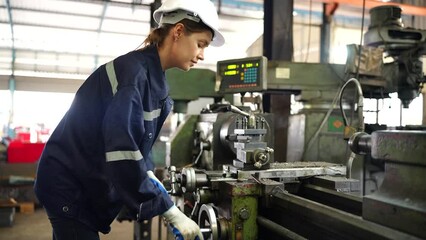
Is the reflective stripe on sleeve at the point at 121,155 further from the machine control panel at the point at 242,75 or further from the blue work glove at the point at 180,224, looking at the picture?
the machine control panel at the point at 242,75

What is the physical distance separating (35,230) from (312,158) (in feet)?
8.23

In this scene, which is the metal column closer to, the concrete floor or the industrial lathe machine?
the industrial lathe machine

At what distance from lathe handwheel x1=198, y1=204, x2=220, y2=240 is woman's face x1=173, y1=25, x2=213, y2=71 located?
1.49ft

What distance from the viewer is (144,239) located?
2.31m

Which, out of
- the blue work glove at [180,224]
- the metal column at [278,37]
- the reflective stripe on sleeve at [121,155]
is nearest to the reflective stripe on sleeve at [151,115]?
the reflective stripe on sleeve at [121,155]

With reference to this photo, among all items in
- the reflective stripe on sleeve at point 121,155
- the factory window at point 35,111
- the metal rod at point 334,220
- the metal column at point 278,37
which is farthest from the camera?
the factory window at point 35,111

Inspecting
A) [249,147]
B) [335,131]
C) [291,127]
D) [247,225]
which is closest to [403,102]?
[335,131]

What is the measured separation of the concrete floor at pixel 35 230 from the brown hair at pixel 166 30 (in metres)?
2.37

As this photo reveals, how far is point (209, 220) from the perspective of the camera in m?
1.14

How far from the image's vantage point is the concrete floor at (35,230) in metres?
3.08

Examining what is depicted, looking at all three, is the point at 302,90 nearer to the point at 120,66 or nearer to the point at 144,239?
the point at 144,239

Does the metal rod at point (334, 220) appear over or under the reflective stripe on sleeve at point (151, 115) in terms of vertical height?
under

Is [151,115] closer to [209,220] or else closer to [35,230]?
[209,220]

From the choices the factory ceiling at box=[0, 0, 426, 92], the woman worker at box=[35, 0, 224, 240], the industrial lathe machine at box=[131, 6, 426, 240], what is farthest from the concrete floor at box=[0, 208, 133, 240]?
the factory ceiling at box=[0, 0, 426, 92]
